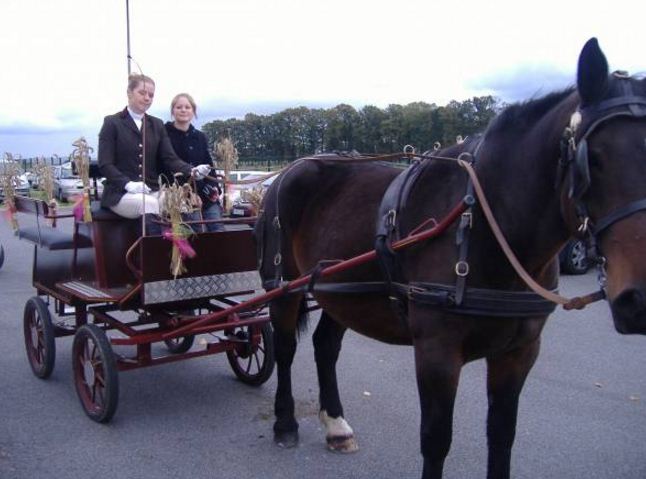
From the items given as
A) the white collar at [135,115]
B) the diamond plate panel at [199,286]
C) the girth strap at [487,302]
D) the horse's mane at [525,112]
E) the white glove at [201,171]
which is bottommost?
the diamond plate panel at [199,286]

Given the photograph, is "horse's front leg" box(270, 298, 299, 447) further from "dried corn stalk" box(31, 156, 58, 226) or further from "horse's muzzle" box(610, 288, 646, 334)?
"horse's muzzle" box(610, 288, 646, 334)

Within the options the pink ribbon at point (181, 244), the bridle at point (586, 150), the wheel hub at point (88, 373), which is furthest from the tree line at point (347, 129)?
the bridle at point (586, 150)

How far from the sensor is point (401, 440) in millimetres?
4059

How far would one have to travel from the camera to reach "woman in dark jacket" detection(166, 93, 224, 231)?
509 cm

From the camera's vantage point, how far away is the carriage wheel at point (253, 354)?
4.96m

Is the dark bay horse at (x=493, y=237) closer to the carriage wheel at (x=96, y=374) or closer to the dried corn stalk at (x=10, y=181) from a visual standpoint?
the carriage wheel at (x=96, y=374)

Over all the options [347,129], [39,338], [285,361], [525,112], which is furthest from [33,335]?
[525,112]

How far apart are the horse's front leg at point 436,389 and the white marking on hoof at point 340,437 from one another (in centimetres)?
123

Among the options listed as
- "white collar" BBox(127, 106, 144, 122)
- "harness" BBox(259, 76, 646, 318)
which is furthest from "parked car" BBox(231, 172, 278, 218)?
"harness" BBox(259, 76, 646, 318)

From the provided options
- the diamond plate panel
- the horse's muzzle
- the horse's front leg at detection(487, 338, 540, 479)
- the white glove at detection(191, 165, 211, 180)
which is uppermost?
the white glove at detection(191, 165, 211, 180)

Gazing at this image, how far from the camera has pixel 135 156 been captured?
4.75 metres

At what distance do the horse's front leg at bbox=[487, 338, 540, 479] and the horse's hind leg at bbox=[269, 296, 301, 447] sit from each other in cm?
145

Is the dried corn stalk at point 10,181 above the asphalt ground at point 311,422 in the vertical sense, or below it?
above

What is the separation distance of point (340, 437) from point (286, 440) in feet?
1.19
